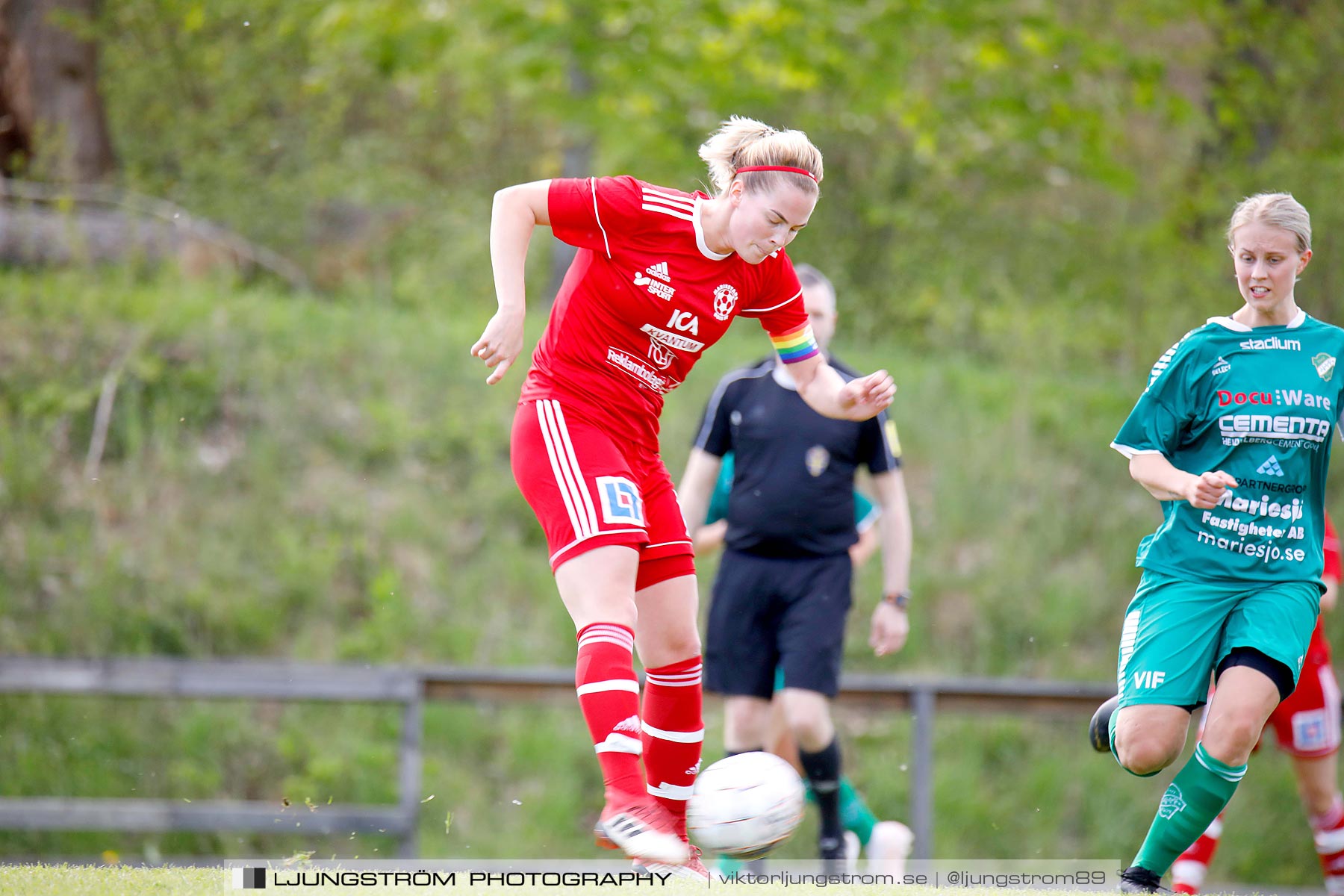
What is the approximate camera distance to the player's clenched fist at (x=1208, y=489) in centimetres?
347

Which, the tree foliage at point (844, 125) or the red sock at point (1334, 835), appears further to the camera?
the tree foliage at point (844, 125)

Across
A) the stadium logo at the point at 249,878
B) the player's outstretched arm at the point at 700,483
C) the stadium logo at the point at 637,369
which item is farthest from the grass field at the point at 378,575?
the stadium logo at the point at 637,369

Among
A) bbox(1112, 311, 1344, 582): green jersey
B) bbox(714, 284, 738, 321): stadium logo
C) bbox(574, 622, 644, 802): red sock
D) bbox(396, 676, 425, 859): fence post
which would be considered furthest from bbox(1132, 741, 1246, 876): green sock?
bbox(396, 676, 425, 859): fence post

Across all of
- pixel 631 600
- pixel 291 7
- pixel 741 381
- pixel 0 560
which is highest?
pixel 291 7

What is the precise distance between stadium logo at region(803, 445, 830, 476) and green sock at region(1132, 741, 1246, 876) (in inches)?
82.1

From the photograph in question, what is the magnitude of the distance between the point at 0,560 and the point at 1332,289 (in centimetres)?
1049

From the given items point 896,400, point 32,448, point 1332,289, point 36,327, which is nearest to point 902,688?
point 896,400

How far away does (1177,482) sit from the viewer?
3639 millimetres

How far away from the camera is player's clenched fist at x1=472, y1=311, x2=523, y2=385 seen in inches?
135

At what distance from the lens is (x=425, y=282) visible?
11.9 meters

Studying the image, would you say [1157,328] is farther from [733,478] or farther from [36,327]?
[36,327]

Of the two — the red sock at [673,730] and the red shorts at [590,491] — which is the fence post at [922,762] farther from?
the red shorts at [590,491]

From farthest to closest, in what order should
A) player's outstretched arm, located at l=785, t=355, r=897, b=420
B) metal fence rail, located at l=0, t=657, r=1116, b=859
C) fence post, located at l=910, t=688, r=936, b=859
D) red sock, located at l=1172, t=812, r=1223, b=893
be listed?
1. fence post, located at l=910, t=688, r=936, b=859
2. metal fence rail, located at l=0, t=657, r=1116, b=859
3. red sock, located at l=1172, t=812, r=1223, b=893
4. player's outstretched arm, located at l=785, t=355, r=897, b=420

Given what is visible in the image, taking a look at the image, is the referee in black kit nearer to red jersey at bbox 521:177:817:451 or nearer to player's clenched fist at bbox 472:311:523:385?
red jersey at bbox 521:177:817:451
